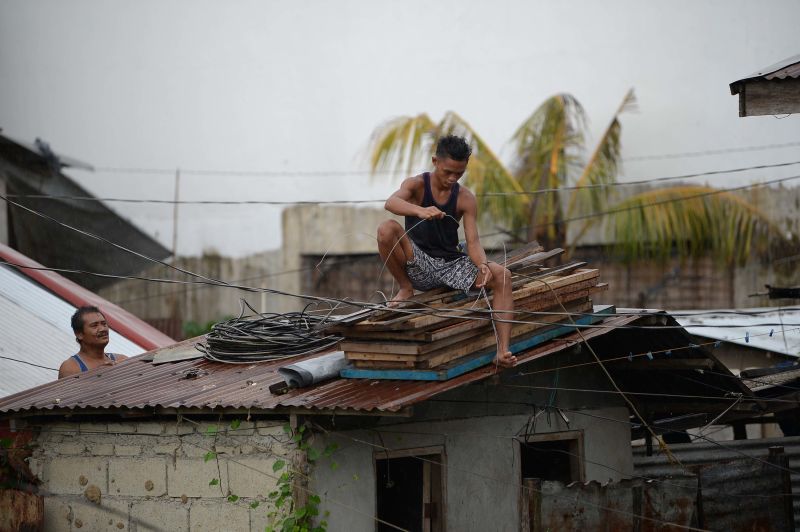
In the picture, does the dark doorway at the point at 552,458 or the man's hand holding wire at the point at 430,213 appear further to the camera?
the dark doorway at the point at 552,458

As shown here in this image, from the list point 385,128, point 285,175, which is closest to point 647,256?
point 385,128

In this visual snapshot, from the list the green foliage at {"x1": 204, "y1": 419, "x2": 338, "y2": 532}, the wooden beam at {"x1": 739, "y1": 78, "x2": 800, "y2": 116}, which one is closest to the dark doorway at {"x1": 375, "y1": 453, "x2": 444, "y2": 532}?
the green foliage at {"x1": 204, "y1": 419, "x2": 338, "y2": 532}

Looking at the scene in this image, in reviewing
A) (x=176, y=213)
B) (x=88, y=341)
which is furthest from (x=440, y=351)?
(x=176, y=213)

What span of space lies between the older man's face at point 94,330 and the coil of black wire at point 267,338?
1.30 m

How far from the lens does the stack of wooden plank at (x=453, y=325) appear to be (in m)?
7.56

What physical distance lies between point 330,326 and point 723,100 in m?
15.6

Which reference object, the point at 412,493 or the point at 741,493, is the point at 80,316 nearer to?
the point at 412,493

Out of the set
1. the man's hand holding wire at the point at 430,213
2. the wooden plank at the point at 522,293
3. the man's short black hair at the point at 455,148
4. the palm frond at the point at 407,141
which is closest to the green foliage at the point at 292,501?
the wooden plank at the point at 522,293

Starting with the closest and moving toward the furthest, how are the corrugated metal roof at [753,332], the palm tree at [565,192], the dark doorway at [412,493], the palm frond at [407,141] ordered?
1. the dark doorway at [412,493]
2. the corrugated metal roof at [753,332]
3. the palm frond at [407,141]
4. the palm tree at [565,192]

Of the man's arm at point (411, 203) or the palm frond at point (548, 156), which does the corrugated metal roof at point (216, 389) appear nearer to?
the man's arm at point (411, 203)

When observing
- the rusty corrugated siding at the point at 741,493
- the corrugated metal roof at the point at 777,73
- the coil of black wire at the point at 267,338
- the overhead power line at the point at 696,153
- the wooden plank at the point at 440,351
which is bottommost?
the rusty corrugated siding at the point at 741,493

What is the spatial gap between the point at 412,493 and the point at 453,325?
264 centimetres

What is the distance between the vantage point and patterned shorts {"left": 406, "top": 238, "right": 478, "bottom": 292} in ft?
27.0

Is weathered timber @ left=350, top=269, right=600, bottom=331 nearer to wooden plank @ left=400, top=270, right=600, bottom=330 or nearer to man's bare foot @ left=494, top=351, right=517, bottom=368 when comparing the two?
wooden plank @ left=400, top=270, right=600, bottom=330
